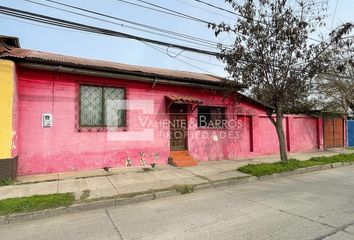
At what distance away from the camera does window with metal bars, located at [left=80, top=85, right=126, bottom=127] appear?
9414 mm

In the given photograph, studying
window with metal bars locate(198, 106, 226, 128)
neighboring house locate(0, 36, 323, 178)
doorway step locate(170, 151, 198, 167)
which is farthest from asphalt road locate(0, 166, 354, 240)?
window with metal bars locate(198, 106, 226, 128)

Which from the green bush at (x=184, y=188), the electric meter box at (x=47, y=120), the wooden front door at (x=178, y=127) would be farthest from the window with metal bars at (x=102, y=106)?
the green bush at (x=184, y=188)

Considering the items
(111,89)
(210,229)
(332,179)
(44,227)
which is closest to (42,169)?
(111,89)

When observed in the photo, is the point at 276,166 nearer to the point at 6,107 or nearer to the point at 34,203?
the point at 34,203

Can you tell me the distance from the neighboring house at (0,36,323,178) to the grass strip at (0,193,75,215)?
6.62 ft

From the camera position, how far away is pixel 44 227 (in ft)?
16.0

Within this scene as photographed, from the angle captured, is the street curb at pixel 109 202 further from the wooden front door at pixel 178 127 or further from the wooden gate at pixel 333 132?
the wooden gate at pixel 333 132

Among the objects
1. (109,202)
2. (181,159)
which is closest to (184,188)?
(109,202)

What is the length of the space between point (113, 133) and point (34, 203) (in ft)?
14.4

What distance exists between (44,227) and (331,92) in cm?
2035

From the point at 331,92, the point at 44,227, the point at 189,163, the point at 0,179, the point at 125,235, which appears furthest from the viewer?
the point at 331,92

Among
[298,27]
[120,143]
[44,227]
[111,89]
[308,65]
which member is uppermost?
[298,27]

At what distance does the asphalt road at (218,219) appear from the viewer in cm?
432

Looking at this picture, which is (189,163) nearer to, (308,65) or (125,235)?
(308,65)
